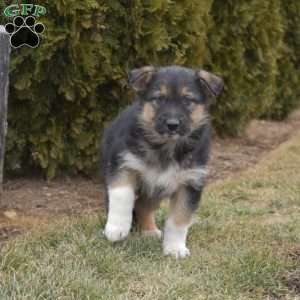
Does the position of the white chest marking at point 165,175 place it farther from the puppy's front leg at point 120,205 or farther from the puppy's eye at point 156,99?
the puppy's eye at point 156,99

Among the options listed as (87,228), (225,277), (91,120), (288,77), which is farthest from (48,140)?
(288,77)

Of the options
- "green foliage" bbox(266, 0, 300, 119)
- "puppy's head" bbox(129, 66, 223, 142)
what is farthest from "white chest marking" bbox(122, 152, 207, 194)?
"green foliage" bbox(266, 0, 300, 119)

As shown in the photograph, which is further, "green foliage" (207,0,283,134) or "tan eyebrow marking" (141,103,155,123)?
"green foliage" (207,0,283,134)

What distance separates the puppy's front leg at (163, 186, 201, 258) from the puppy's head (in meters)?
0.43

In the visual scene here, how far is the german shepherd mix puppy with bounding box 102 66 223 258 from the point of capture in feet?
15.8

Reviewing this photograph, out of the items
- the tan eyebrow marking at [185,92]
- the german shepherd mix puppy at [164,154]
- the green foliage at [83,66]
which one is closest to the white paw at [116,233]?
the german shepherd mix puppy at [164,154]

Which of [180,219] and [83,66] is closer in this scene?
[180,219]

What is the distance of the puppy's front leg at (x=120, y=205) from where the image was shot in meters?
4.80

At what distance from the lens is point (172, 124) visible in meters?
4.65

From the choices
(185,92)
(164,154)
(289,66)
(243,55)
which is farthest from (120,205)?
(289,66)

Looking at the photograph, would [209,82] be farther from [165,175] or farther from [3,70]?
[3,70]

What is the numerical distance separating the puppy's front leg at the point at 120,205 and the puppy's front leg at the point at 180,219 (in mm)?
323

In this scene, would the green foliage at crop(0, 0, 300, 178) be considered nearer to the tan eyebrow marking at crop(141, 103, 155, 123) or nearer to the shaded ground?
the shaded ground

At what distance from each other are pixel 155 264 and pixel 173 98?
1143mm
